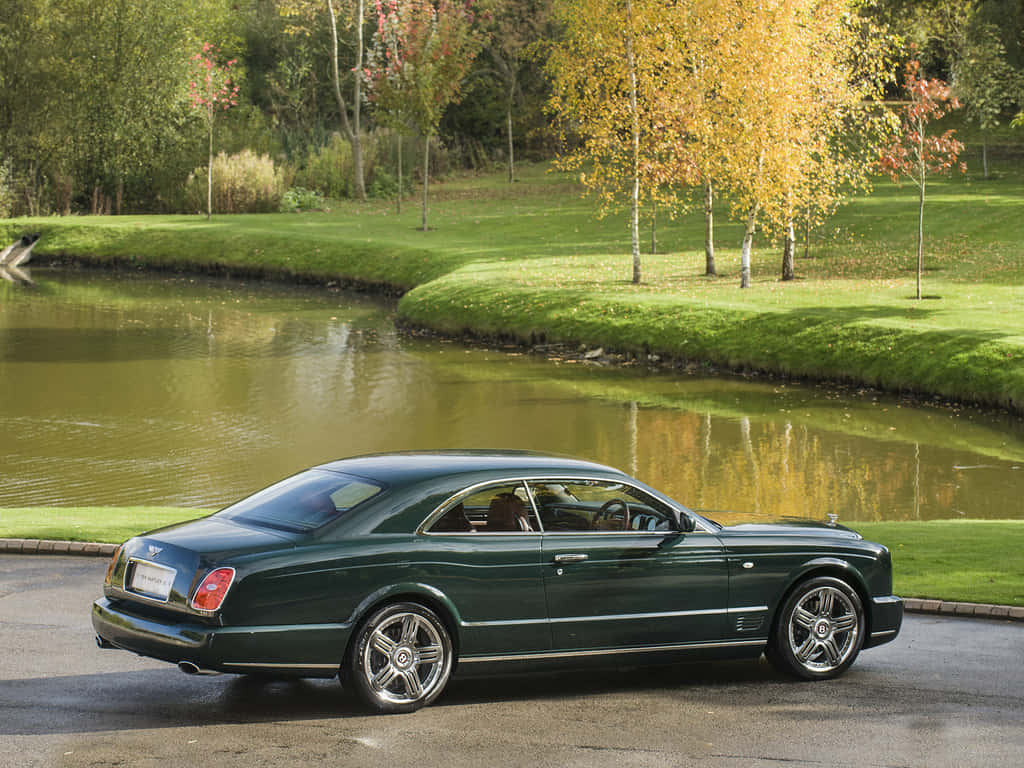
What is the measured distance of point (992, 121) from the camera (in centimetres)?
5503

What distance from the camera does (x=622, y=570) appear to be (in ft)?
27.7

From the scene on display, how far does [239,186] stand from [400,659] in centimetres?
5466

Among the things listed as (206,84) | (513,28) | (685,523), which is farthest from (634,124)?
(513,28)

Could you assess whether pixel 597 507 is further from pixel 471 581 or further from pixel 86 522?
pixel 86 522

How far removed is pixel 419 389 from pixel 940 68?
56.2m

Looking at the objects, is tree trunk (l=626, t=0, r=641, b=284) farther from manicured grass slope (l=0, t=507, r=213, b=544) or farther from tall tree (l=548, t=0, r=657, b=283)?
manicured grass slope (l=0, t=507, r=213, b=544)

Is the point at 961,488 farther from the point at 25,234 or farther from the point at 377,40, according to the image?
the point at 377,40

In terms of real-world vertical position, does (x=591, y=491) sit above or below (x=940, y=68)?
below

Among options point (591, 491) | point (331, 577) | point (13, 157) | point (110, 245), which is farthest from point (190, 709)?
point (13, 157)

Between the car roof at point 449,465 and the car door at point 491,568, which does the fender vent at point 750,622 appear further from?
the car door at point 491,568

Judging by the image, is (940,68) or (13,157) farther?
(940,68)

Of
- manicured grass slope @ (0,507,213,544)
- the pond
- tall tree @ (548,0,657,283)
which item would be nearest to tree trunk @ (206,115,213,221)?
the pond

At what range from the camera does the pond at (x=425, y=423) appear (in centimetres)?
1858

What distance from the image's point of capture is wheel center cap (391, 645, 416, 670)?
25.5ft
